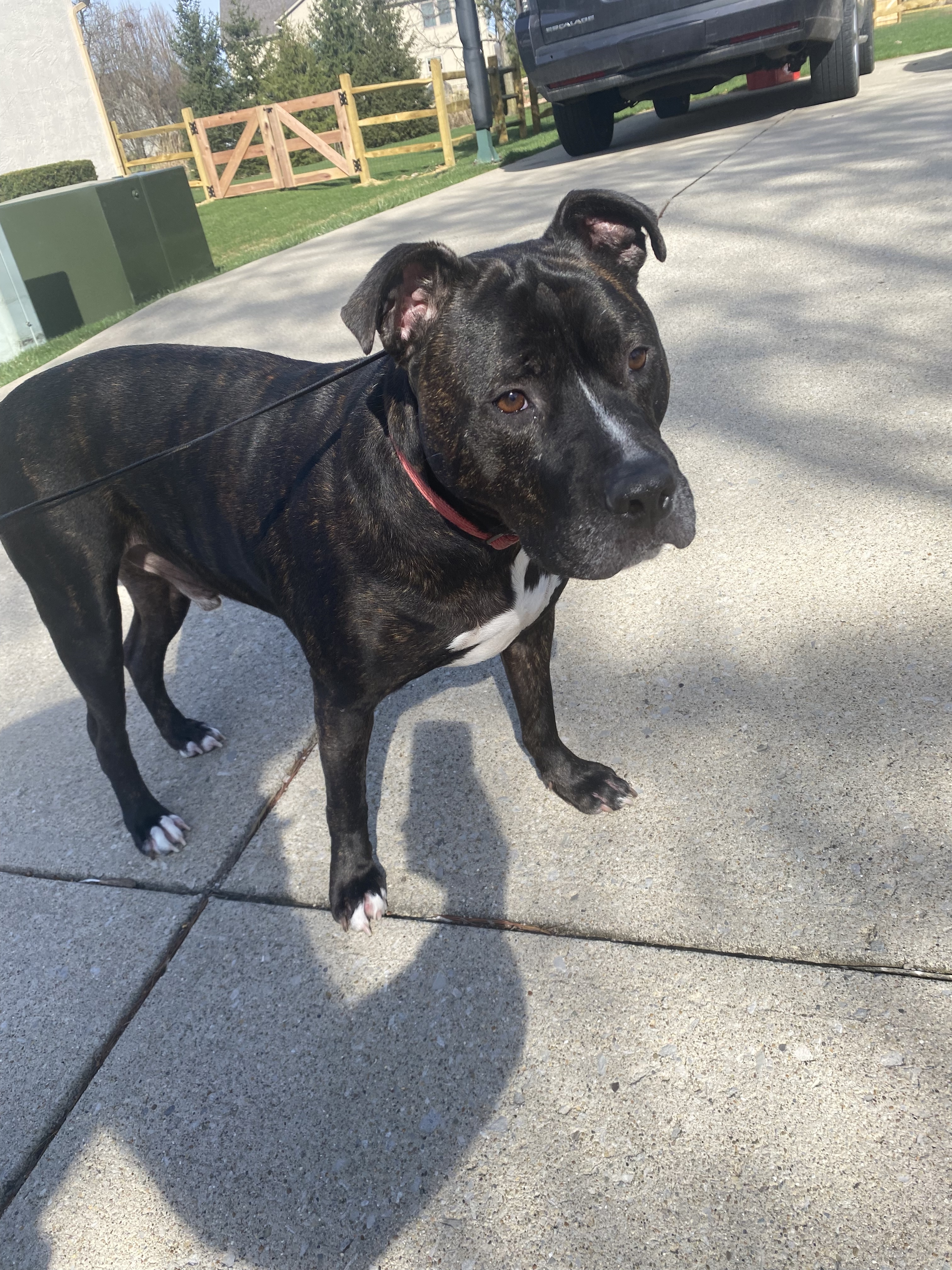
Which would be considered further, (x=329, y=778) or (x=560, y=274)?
(x=329, y=778)

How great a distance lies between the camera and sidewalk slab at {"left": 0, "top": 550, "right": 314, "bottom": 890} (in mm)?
2818

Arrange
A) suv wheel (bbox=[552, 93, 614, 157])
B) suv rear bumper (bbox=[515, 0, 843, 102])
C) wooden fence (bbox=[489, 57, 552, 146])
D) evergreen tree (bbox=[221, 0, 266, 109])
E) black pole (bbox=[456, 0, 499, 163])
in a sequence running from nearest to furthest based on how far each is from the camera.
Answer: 1. suv rear bumper (bbox=[515, 0, 843, 102])
2. suv wheel (bbox=[552, 93, 614, 157])
3. black pole (bbox=[456, 0, 499, 163])
4. wooden fence (bbox=[489, 57, 552, 146])
5. evergreen tree (bbox=[221, 0, 266, 109])

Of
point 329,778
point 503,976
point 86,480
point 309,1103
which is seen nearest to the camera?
point 309,1103

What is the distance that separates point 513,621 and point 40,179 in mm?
20389

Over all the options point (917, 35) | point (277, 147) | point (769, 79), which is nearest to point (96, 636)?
point (769, 79)

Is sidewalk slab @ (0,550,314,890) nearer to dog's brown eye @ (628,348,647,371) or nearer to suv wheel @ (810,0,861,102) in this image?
dog's brown eye @ (628,348,647,371)

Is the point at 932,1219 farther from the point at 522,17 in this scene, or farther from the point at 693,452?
the point at 522,17

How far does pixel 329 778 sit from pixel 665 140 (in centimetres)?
1111

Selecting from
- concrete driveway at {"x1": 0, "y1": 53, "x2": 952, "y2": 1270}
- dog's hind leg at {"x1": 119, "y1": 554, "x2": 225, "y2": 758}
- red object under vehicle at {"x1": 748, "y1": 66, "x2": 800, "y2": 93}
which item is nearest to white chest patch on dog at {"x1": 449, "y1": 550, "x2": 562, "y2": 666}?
concrete driveway at {"x1": 0, "y1": 53, "x2": 952, "y2": 1270}

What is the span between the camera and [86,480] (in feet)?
8.76

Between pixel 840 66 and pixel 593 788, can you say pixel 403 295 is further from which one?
pixel 840 66

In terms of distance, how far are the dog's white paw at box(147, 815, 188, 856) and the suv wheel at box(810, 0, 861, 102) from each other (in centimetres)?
1056

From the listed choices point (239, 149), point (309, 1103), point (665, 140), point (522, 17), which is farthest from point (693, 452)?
point (239, 149)

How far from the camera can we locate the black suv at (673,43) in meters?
8.58
